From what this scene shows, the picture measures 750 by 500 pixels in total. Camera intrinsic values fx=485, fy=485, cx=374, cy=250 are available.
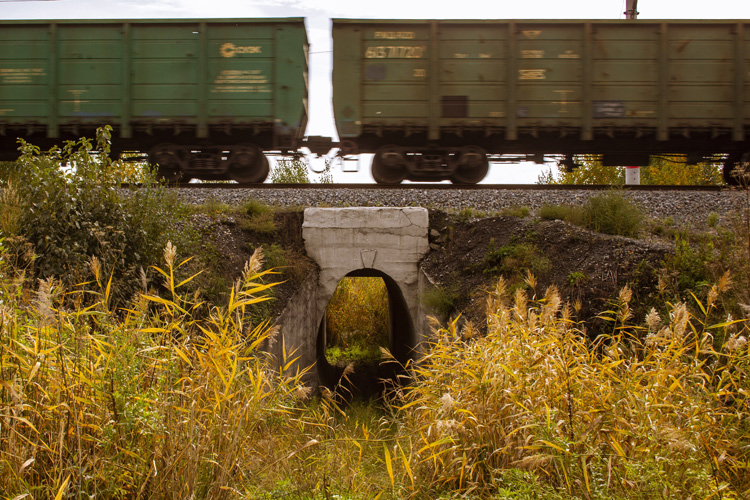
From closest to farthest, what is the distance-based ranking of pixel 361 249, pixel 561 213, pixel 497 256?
1. pixel 497 256
2. pixel 561 213
3. pixel 361 249

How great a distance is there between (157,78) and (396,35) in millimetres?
4967

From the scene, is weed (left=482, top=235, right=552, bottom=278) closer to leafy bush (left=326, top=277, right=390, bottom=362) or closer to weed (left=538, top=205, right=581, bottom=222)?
weed (left=538, top=205, right=581, bottom=222)

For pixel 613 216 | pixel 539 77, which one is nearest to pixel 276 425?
pixel 613 216

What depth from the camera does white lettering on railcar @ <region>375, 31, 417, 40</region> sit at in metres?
9.89

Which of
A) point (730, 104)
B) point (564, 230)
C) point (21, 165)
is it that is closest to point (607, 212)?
point (564, 230)

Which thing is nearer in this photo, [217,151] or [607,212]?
[607,212]

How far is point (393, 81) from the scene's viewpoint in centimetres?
991

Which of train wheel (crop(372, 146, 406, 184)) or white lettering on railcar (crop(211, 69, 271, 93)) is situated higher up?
white lettering on railcar (crop(211, 69, 271, 93))

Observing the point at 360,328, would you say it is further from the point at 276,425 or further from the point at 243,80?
the point at 276,425

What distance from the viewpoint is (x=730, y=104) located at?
389 inches

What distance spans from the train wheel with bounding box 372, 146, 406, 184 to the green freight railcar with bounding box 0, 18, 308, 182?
1.84 m

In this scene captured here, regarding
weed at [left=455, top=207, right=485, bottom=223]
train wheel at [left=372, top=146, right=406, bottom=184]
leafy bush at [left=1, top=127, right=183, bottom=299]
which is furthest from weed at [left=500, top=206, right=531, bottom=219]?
leafy bush at [left=1, top=127, right=183, bottom=299]

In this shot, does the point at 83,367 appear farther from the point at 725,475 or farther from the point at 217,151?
the point at 217,151

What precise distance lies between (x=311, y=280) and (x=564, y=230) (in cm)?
408
